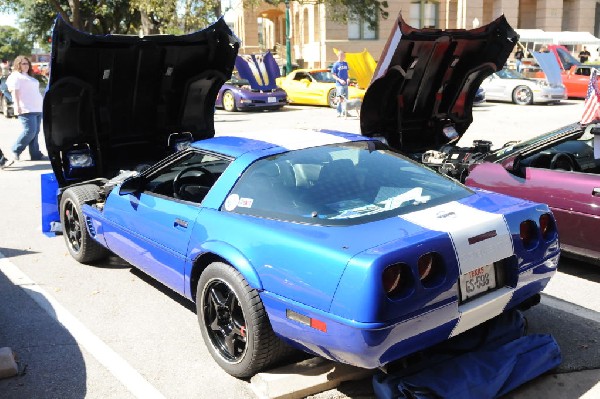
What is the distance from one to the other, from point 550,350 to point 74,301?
343 centimetres

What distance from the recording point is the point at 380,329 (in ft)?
9.27

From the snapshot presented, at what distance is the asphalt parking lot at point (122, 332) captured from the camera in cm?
352

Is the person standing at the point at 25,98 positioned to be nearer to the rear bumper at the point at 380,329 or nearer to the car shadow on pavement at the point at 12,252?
the car shadow on pavement at the point at 12,252

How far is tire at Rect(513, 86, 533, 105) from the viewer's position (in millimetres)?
20889

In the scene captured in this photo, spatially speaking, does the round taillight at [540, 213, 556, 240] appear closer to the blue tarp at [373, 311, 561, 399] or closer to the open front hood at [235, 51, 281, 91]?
the blue tarp at [373, 311, 561, 399]

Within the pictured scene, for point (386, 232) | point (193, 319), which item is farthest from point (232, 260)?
point (193, 319)

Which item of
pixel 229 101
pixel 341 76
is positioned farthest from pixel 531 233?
pixel 229 101

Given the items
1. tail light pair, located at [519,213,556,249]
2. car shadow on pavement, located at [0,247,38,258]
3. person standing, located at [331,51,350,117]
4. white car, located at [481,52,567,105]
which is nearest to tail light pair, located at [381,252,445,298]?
tail light pair, located at [519,213,556,249]

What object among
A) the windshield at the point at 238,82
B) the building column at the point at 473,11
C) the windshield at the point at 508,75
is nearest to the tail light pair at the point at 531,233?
the windshield at the point at 238,82

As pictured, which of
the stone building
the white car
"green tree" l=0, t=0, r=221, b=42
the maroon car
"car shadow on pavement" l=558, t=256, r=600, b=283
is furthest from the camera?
the stone building

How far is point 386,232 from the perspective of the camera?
3115 mm

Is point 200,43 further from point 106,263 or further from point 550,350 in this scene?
point 550,350

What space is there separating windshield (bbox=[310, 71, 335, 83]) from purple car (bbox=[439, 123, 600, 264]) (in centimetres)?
1604

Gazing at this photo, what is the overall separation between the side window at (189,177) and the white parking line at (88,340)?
1.08 metres
